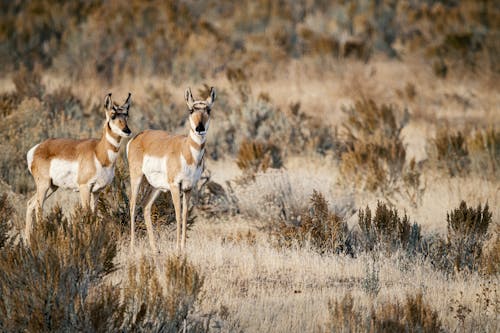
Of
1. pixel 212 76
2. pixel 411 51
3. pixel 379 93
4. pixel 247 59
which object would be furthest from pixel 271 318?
pixel 411 51

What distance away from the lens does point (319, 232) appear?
855cm

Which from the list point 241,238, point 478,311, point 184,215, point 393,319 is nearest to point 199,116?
point 184,215

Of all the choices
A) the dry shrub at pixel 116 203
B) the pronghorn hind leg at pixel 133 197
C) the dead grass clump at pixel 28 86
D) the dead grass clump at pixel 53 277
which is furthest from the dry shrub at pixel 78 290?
the dead grass clump at pixel 28 86

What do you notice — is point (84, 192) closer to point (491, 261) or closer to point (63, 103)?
point (491, 261)

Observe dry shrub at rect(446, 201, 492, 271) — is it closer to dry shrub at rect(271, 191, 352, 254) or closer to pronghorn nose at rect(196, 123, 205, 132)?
dry shrub at rect(271, 191, 352, 254)

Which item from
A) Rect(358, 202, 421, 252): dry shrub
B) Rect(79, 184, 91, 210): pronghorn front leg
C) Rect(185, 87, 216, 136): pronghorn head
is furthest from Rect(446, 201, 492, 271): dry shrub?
Rect(79, 184, 91, 210): pronghorn front leg

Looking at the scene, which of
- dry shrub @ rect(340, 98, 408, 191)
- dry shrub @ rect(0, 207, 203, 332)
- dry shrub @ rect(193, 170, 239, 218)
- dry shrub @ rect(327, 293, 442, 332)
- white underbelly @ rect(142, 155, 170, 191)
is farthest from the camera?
dry shrub @ rect(340, 98, 408, 191)

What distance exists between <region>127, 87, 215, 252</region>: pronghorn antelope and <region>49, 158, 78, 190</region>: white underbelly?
0.71 m

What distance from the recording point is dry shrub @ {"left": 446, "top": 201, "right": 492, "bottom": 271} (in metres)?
8.01

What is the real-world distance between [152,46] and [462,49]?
10.4 metres

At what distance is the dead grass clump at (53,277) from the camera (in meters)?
4.81

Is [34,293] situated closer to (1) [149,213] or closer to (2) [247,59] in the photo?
(1) [149,213]

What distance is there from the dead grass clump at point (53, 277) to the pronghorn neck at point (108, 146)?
235 centimetres

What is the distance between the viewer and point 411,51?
24516 mm
